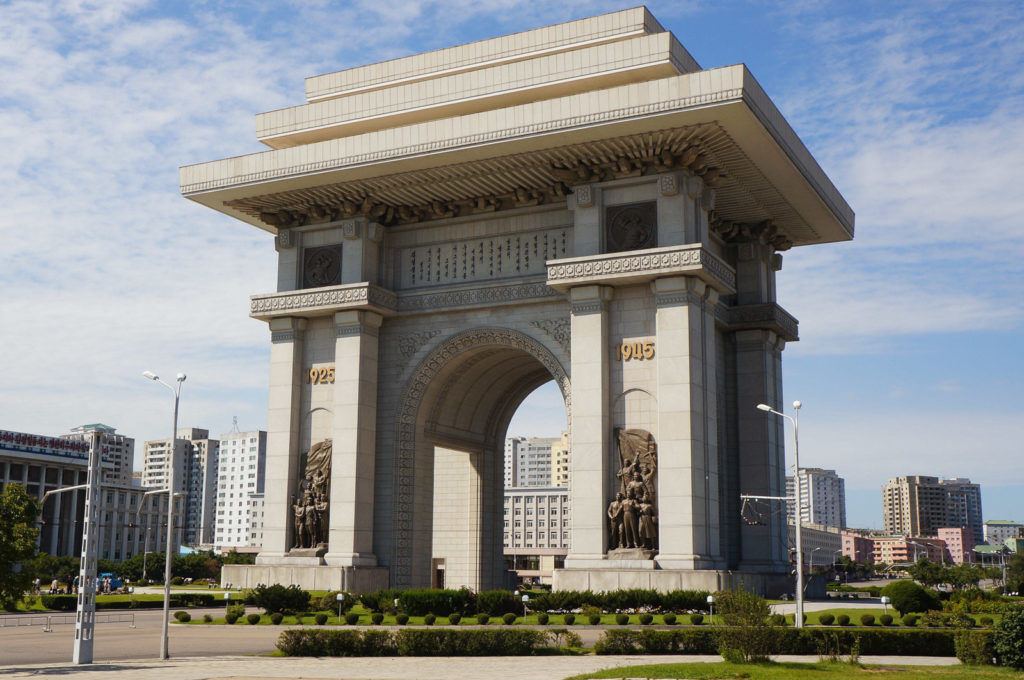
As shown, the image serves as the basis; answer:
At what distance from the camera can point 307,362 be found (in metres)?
41.6

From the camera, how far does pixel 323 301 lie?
40438 mm

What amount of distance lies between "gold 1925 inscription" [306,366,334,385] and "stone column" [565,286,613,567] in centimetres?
1021

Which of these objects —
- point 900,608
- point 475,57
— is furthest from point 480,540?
point 475,57

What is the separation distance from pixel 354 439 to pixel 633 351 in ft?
36.4

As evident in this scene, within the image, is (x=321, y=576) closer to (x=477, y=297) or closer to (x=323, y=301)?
(x=323, y=301)

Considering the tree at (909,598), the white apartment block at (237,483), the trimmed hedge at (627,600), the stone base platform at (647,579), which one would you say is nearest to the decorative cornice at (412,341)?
the stone base platform at (647,579)

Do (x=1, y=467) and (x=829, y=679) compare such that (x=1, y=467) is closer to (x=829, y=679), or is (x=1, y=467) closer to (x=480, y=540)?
(x=480, y=540)

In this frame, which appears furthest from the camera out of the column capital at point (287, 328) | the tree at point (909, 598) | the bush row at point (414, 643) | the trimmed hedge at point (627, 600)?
the column capital at point (287, 328)

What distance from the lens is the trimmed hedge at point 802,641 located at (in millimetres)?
24312

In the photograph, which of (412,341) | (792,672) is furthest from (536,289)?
(792,672)

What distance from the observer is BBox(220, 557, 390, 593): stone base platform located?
3769 centimetres

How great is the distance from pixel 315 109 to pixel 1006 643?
3137 centimetres

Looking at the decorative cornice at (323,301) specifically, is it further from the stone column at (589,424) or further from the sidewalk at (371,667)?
the sidewalk at (371,667)

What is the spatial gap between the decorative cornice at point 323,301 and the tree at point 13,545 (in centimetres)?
1628
